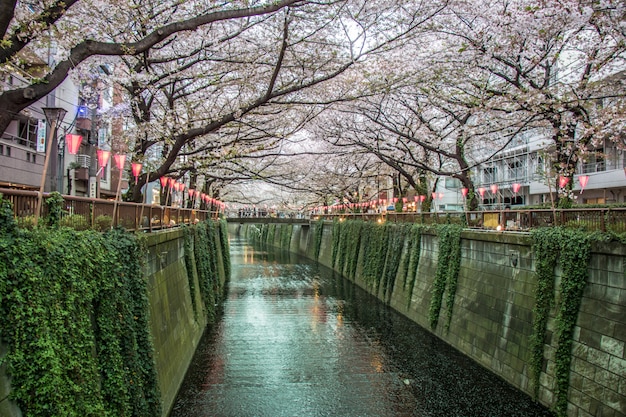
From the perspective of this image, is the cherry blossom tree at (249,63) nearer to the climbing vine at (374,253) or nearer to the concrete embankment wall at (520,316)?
the concrete embankment wall at (520,316)

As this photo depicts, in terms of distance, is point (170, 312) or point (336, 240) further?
point (336, 240)

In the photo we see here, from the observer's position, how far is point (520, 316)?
1280 cm

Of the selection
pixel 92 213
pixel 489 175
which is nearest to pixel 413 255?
pixel 92 213

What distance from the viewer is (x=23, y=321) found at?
4707 mm

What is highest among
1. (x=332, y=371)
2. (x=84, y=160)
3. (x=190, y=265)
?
(x=84, y=160)

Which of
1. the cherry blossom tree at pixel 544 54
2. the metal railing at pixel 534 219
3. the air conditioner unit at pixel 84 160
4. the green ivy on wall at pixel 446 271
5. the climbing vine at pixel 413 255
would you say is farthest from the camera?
the air conditioner unit at pixel 84 160

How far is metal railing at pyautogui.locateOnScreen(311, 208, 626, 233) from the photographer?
980 cm

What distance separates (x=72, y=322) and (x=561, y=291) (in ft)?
33.9

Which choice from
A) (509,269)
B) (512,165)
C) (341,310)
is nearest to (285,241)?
(512,165)

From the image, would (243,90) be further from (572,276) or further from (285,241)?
(285,241)

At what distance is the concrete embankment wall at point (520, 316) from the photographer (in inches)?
366

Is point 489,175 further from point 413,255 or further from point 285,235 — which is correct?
point 285,235

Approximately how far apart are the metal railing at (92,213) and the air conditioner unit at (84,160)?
48.2 ft

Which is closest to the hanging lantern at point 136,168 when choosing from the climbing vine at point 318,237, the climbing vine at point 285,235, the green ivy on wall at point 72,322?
the green ivy on wall at point 72,322
